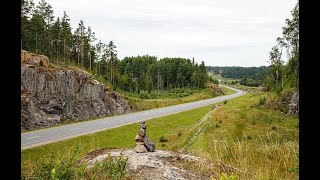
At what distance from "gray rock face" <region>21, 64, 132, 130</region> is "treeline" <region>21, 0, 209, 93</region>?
910cm

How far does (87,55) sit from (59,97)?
38911mm

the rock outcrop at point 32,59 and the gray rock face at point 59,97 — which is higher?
the rock outcrop at point 32,59

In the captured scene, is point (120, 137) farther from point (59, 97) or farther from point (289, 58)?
point (289, 58)

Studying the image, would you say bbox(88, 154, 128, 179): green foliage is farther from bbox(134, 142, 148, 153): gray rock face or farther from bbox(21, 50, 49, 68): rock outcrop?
bbox(21, 50, 49, 68): rock outcrop

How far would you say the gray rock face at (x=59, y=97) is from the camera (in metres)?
36.1

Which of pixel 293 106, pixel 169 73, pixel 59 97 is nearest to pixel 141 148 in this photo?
pixel 293 106

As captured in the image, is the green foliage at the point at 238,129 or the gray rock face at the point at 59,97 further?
the gray rock face at the point at 59,97

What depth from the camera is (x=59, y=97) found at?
4122cm

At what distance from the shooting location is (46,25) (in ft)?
209

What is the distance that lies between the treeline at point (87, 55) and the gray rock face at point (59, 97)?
910 centimetres

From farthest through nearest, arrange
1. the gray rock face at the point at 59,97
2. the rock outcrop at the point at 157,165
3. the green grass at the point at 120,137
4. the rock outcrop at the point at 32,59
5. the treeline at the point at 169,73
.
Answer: the treeline at the point at 169,73
the rock outcrop at the point at 32,59
the gray rock face at the point at 59,97
the green grass at the point at 120,137
the rock outcrop at the point at 157,165

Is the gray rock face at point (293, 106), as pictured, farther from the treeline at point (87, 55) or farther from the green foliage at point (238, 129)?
the treeline at point (87, 55)

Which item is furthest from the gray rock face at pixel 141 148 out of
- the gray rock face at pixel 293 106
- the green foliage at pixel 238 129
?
the gray rock face at pixel 293 106
